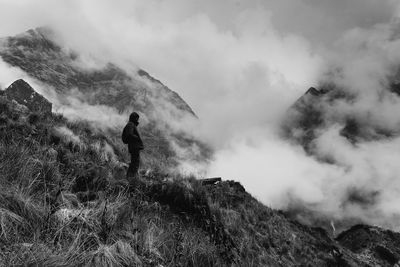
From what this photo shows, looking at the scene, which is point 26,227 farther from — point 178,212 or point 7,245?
point 178,212

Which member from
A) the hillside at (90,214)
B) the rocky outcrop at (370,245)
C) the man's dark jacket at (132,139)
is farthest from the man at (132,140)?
the rocky outcrop at (370,245)

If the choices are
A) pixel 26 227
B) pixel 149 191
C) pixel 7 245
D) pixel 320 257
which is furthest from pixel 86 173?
pixel 320 257

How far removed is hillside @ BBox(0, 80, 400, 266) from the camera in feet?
14.8

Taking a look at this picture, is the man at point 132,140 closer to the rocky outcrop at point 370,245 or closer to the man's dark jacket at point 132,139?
the man's dark jacket at point 132,139

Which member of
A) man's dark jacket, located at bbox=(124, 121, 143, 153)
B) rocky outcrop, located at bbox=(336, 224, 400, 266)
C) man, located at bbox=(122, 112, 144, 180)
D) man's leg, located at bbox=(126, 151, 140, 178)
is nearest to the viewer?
man's leg, located at bbox=(126, 151, 140, 178)

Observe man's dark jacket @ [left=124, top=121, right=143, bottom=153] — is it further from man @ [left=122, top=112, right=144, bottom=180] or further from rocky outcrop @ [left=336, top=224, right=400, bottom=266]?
rocky outcrop @ [left=336, top=224, right=400, bottom=266]

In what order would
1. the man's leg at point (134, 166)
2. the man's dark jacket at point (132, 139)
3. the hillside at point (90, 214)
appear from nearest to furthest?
1. the hillside at point (90, 214)
2. the man's leg at point (134, 166)
3. the man's dark jacket at point (132, 139)

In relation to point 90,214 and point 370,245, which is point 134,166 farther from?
point 370,245

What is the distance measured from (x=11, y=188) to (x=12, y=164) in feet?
2.78

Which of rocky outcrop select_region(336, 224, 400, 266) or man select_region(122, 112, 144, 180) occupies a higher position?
rocky outcrop select_region(336, 224, 400, 266)

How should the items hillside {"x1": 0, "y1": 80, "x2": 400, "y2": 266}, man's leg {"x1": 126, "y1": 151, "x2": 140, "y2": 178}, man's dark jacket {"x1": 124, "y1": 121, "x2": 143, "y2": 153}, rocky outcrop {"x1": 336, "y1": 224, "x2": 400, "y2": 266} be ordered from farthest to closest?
rocky outcrop {"x1": 336, "y1": 224, "x2": 400, "y2": 266} < man's dark jacket {"x1": 124, "y1": 121, "x2": 143, "y2": 153} < man's leg {"x1": 126, "y1": 151, "x2": 140, "y2": 178} < hillside {"x1": 0, "y1": 80, "x2": 400, "y2": 266}

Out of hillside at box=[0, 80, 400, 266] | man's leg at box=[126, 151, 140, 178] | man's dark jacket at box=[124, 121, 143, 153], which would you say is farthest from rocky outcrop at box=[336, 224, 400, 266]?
hillside at box=[0, 80, 400, 266]

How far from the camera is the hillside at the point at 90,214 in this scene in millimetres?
4508

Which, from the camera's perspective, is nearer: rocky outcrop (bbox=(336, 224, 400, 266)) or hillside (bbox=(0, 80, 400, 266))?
hillside (bbox=(0, 80, 400, 266))
